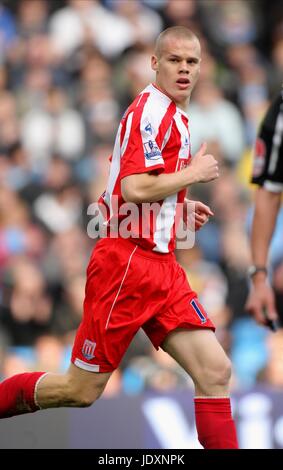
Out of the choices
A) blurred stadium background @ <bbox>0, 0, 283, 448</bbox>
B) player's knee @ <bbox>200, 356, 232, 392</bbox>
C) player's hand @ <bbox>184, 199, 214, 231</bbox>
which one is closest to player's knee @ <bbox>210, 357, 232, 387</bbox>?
player's knee @ <bbox>200, 356, 232, 392</bbox>

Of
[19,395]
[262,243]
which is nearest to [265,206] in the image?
[262,243]

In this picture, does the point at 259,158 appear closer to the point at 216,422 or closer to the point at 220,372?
the point at 220,372

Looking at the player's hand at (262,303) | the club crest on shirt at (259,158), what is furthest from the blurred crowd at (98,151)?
the club crest on shirt at (259,158)

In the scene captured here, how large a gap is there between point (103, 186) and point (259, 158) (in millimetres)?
4346

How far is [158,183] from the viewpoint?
5418 mm

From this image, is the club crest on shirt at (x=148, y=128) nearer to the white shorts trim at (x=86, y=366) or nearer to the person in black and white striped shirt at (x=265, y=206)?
the person in black and white striped shirt at (x=265, y=206)

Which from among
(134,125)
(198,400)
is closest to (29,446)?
(198,400)

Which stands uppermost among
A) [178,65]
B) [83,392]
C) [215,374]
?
[178,65]

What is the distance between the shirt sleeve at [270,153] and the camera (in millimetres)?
6137

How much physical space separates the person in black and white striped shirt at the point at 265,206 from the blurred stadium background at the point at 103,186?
1.55m

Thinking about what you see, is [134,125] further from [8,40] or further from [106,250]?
[8,40]

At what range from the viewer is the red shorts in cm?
562

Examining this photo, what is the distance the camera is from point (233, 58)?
484 inches

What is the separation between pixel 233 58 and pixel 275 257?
3.01m
